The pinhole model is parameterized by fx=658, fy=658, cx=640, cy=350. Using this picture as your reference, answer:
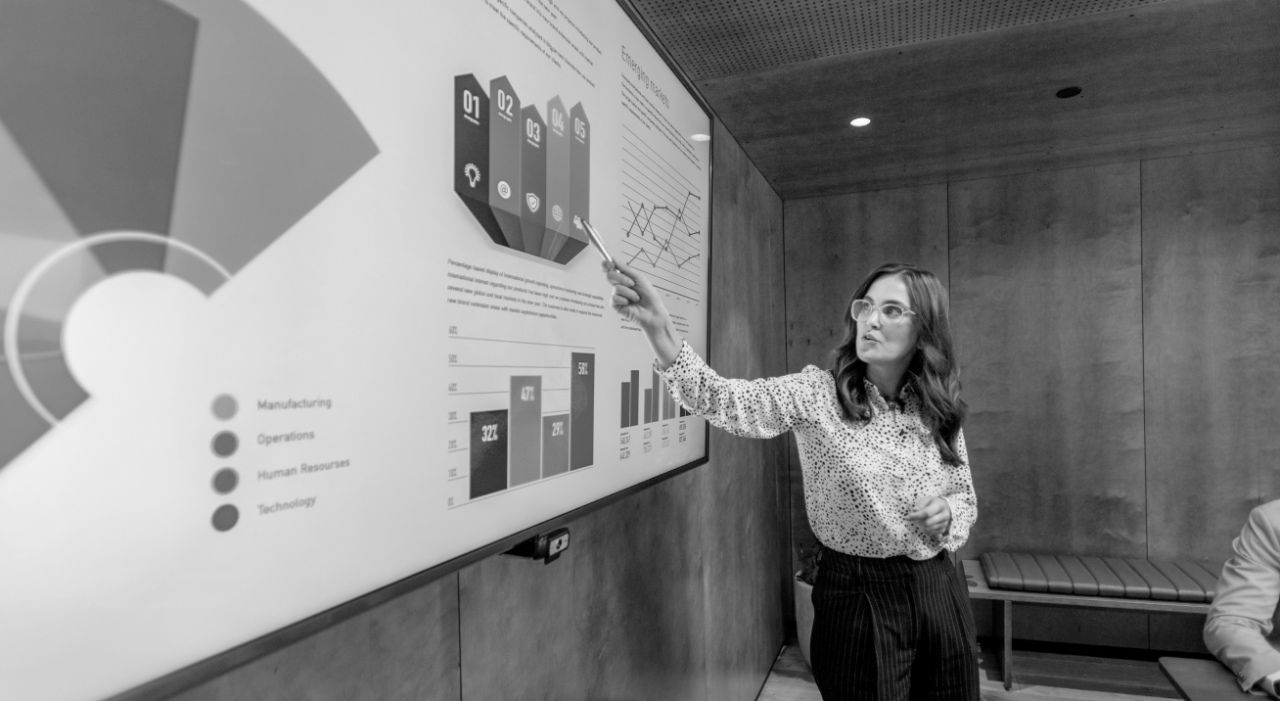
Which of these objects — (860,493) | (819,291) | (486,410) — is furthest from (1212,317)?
(486,410)

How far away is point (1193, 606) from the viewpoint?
299 cm

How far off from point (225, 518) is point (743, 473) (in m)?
2.58

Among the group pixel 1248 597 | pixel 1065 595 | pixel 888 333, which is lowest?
pixel 1065 595

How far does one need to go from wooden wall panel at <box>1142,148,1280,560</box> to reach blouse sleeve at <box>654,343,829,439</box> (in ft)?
9.54

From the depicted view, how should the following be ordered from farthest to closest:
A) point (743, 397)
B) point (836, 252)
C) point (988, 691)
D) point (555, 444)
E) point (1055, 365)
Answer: point (836, 252), point (1055, 365), point (988, 691), point (743, 397), point (555, 444)

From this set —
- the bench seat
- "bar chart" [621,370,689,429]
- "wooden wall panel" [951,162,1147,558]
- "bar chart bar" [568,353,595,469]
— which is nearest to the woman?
"bar chart" [621,370,689,429]

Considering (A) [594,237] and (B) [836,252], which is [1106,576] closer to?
(B) [836,252]

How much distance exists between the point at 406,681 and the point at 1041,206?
404 cm

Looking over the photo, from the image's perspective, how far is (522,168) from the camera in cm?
105

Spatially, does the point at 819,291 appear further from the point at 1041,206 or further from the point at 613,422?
the point at 613,422

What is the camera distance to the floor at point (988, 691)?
3.13 m

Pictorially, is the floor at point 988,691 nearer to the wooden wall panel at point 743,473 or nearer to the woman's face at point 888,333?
the wooden wall panel at point 743,473

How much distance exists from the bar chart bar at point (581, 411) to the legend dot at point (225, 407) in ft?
2.10

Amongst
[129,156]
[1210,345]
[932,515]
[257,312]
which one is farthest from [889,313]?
[1210,345]
